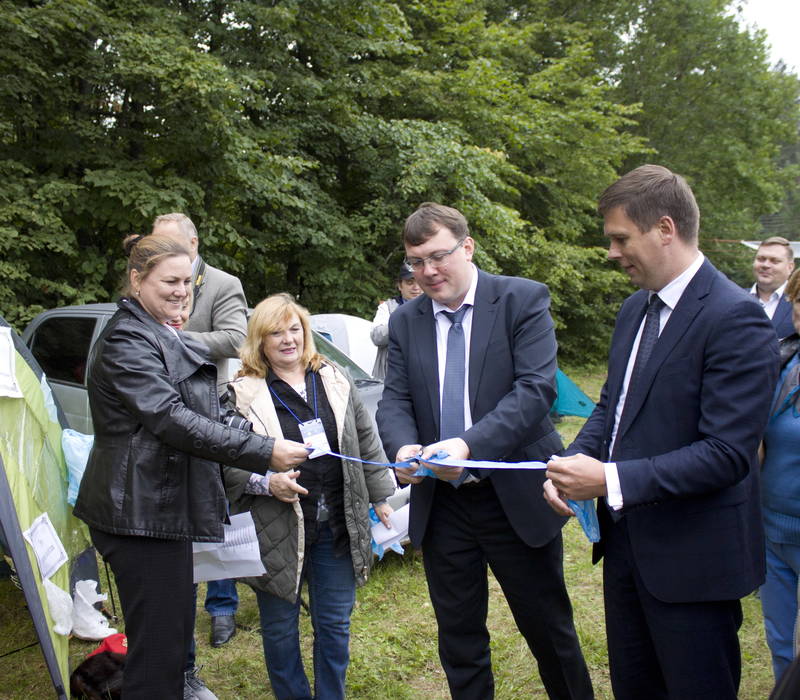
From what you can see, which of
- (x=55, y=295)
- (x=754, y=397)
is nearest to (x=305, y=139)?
(x=55, y=295)

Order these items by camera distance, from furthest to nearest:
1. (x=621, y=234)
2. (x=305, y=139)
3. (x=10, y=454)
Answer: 1. (x=305, y=139)
2. (x=10, y=454)
3. (x=621, y=234)

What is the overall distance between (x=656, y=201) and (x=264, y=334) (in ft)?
5.48

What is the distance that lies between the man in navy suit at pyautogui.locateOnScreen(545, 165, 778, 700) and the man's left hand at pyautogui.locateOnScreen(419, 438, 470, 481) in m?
0.34

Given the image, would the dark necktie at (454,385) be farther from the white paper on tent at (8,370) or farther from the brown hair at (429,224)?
the white paper on tent at (8,370)

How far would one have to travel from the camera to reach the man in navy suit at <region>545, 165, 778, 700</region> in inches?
73.7

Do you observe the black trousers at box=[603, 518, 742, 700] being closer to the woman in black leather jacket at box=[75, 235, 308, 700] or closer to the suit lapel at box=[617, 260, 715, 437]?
the suit lapel at box=[617, 260, 715, 437]

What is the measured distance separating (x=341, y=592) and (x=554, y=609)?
2.96ft

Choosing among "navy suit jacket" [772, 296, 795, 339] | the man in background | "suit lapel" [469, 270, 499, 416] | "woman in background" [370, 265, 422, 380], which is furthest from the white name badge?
"navy suit jacket" [772, 296, 795, 339]

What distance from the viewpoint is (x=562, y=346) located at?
16.4 m

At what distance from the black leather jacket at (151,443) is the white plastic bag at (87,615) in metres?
1.58

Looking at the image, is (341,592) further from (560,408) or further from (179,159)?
(179,159)

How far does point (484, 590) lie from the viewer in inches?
108

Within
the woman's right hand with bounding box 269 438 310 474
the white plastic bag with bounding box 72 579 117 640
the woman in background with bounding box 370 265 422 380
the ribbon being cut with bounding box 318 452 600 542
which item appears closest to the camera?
the ribbon being cut with bounding box 318 452 600 542

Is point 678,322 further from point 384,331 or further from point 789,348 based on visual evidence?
point 384,331
